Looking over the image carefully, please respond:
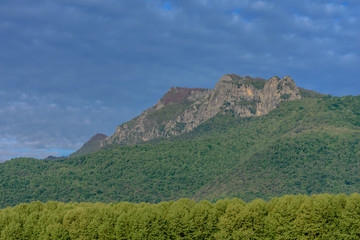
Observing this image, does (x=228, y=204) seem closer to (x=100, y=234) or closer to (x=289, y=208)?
(x=289, y=208)

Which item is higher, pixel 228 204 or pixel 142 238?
pixel 228 204

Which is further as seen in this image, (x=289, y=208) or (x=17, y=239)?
(x=17, y=239)

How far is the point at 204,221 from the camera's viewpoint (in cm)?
8275

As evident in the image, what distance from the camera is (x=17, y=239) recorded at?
85250mm

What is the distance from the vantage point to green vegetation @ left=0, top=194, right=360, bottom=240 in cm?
7662

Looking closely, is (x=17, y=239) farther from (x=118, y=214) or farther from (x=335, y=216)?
(x=335, y=216)

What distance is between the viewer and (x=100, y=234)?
82875 millimetres

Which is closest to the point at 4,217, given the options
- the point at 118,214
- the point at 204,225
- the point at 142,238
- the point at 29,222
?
the point at 29,222

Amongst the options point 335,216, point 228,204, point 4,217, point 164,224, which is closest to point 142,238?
point 164,224

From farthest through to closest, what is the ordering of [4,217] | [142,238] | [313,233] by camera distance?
[4,217], [142,238], [313,233]

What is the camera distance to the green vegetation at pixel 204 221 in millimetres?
76625

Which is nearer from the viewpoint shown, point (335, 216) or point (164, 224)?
point (335, 216)

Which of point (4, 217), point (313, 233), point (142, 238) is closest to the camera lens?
point (313, 233)

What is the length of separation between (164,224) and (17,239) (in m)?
27.9
